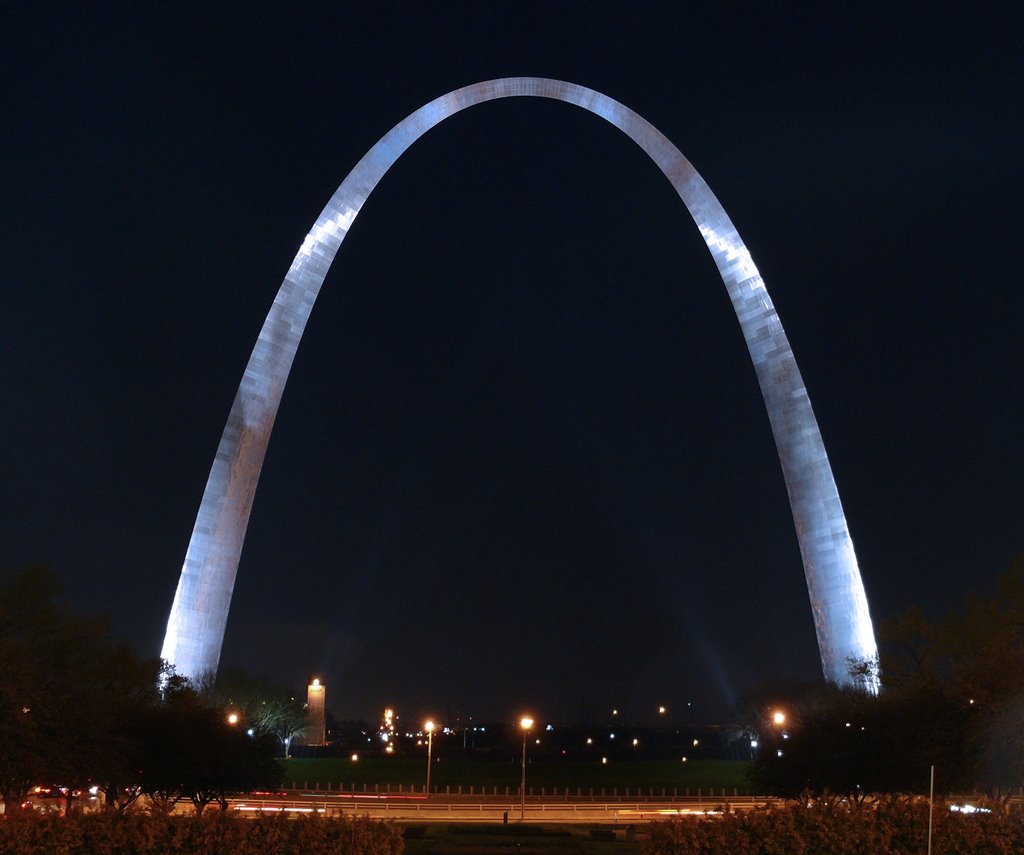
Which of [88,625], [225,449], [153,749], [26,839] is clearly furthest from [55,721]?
[88,625]

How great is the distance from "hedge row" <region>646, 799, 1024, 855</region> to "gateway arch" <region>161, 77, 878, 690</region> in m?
21.4

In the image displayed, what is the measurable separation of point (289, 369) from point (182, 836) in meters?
27.8

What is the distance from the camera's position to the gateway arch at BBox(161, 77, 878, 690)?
37719 mm

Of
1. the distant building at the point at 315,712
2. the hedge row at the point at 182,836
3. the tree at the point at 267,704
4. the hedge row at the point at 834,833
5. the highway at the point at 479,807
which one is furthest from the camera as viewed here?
the distant building at the point at 315,712

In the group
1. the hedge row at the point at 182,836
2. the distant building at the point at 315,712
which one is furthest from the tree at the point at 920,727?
the distant building at the point at 315,712

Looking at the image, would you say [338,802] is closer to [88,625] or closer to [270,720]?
[88,625]

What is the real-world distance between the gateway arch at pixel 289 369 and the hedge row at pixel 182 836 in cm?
2332

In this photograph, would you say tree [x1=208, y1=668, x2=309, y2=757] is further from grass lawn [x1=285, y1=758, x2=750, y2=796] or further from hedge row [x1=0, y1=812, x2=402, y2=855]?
hedge row [x1=0, y1=812, x2=402, y2=855]

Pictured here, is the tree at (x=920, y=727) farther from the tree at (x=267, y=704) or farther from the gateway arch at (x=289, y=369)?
the tree at (x=267, y=704)

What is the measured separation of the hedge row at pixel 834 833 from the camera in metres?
15.5

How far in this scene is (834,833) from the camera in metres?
15.6

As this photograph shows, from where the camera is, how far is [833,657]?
37.9m

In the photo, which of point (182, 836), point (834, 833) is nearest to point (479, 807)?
point (834, 833)

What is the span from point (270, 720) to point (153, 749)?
6214cm
